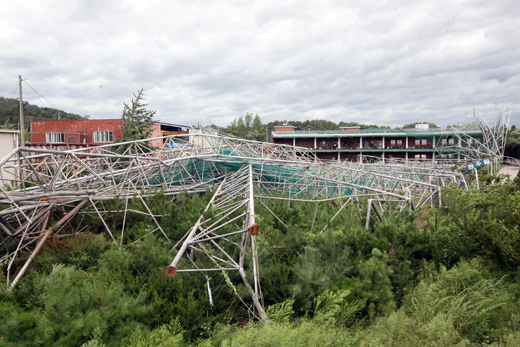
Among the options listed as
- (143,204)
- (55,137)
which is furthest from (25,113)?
(143,204)

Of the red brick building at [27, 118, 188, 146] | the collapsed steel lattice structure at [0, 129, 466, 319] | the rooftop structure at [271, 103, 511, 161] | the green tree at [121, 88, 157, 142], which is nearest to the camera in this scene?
the collapsed steel lattice structure at [0, 129, 466, 319]

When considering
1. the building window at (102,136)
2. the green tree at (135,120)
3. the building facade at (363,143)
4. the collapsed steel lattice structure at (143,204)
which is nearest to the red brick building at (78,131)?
the building window at (102,136)

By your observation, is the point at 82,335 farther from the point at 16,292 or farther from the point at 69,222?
the point at 69,222

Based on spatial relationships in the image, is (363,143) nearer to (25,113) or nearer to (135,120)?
(135,120)

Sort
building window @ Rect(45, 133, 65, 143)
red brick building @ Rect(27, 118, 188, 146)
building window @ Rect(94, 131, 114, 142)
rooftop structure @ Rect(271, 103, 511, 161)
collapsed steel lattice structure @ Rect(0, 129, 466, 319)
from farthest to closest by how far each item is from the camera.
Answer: rooftop structure @ Rect(271, 103, 511, 161), building window @ Rect(45, 133, 65, 143), building window @ Rect(94, 131, 114, 142), red brick building @ Rect(27, 118, 188, 146), collapsed steel lattice structure @ Rect(0, 129, 466, 319)

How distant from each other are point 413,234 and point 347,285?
3390 mm

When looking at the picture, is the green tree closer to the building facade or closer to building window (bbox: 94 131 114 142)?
building window (bbox: 94 131 114 142)

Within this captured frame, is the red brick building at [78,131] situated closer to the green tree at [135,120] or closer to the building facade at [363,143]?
the green tree at [135,120]

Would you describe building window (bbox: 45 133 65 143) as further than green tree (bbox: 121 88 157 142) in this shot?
Yes

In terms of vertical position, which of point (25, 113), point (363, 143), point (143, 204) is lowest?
point (143, 204)

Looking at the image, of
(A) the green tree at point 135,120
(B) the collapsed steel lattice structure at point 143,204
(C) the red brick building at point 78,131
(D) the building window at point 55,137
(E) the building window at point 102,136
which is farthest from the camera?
(D) the building window at point 55,137

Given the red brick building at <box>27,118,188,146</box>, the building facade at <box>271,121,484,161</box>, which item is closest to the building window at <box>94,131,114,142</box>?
the red brick building at <box>27,118,188,146</box>

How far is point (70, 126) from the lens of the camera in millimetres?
43031

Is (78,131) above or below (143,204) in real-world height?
above
